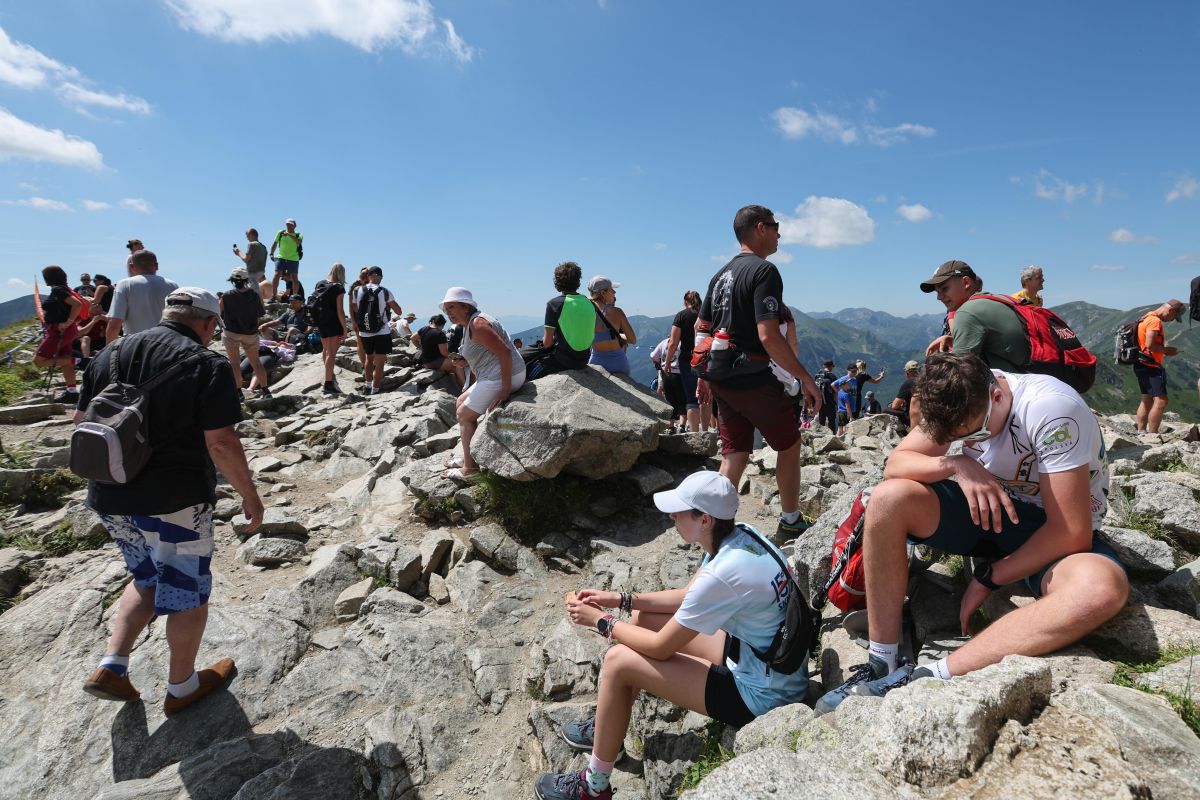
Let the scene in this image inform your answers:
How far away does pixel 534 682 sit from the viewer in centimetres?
553

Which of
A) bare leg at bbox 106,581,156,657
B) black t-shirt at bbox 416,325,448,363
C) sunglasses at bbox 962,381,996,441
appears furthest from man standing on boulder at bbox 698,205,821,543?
black t-shirt at bbox 416,325,448,363

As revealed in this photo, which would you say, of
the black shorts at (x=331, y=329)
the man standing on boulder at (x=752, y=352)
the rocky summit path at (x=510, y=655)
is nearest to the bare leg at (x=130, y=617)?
the rocky summit path at (x=510, y=655)

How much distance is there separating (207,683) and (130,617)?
0.95m

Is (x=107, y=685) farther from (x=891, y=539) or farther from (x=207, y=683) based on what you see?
(x=891, y=539)

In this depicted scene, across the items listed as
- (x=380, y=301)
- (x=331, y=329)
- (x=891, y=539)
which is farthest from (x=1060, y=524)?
(x=331, y=329)

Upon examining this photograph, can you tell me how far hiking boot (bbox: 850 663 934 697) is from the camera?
137 inches

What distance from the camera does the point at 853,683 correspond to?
372 cm

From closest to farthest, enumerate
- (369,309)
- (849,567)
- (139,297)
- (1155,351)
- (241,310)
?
(849,567) → (139,297) → (1155,351) → (241,310) → (369,309)

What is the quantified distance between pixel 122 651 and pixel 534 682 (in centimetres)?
369

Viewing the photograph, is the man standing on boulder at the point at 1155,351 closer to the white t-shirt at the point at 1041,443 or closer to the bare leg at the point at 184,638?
the white t-shirt at the point at 1041,443

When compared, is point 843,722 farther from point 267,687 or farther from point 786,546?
point 267,687

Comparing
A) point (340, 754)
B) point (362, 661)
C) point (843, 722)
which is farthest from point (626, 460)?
point (843, 722)

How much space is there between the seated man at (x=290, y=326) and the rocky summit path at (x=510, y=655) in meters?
10.6

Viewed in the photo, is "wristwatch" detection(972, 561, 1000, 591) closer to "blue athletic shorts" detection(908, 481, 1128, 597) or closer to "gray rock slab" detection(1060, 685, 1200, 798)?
"blue athletic shorts" detection(908, 481, 1128, 597)
